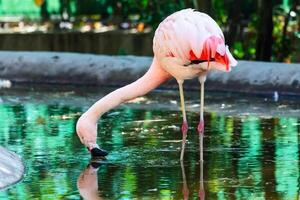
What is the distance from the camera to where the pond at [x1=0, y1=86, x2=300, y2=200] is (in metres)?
7.52

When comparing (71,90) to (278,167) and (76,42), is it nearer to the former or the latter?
(76,42)

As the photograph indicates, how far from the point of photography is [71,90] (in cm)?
1403

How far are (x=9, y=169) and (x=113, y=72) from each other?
6687 millimetres

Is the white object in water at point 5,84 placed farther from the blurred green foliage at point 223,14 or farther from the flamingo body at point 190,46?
the flamingo body at point 190,46

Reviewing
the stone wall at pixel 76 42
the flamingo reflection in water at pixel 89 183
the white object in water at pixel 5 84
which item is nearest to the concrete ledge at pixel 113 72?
the white object in water at pixel 5 84

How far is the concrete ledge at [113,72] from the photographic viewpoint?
13.3 m

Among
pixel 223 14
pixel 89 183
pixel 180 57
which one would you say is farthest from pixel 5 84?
pixel 89 183

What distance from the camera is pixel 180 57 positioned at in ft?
28.5

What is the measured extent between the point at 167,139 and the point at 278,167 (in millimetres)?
1700

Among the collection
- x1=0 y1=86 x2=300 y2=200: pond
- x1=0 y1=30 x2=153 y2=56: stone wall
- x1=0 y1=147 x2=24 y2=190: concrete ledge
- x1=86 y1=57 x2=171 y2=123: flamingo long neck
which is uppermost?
x1=86 y1=57 x2=171 y2=123: flamingo long neck

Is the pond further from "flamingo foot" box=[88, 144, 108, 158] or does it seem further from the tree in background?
the tree in background

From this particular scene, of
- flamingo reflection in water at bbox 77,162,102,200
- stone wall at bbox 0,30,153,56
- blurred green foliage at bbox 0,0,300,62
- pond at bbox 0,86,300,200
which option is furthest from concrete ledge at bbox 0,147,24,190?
stone wall at bbox 0,30,153,56

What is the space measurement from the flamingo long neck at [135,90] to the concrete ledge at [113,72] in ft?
14.0

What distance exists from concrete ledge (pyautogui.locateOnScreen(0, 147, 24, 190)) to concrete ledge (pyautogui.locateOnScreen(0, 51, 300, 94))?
5520 millimetres
